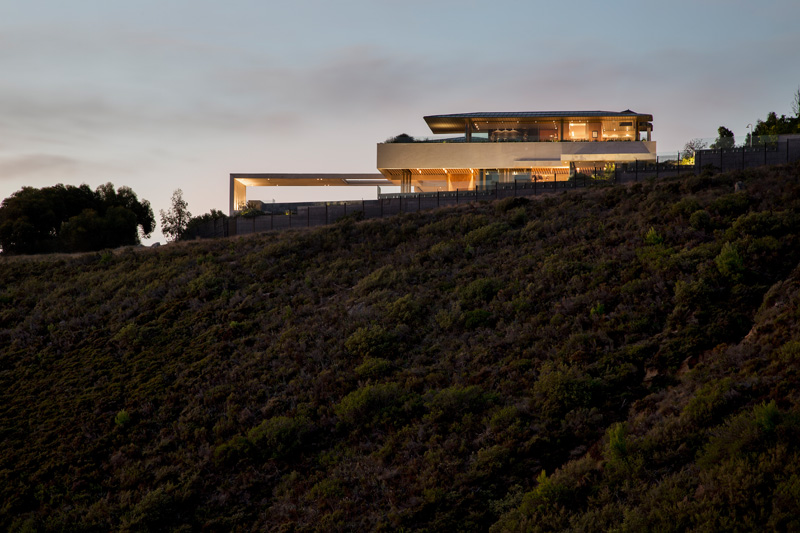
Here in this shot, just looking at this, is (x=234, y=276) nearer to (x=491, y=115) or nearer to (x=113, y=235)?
(x=113, y=235)

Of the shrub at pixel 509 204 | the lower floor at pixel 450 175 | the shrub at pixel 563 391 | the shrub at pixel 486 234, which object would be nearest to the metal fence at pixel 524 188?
the shrub at pixel 509 204

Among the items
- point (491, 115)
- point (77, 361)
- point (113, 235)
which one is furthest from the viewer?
point (491, 115)

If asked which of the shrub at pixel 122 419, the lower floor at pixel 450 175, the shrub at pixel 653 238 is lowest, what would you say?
the shrub at pixel 122 419

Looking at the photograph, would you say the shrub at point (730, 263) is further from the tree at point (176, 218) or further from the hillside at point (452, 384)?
the tree at point (176, 218)

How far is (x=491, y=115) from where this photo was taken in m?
60.5

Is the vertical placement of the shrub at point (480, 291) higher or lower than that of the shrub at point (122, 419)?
higher

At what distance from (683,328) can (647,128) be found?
164 ft

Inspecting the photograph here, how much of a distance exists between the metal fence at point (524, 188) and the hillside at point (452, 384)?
7.92 metres

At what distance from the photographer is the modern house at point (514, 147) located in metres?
56.6

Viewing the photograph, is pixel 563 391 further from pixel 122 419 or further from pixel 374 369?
pixel 122 419

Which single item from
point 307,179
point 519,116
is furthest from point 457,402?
point 307,179

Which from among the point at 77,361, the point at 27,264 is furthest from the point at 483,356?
the point at 27,264

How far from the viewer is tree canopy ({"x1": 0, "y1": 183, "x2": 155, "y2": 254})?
5062 cm

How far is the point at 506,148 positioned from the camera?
187 ft
